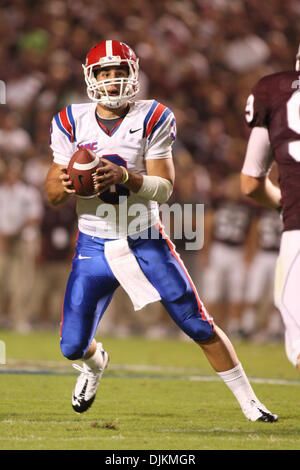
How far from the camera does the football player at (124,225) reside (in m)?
4.12

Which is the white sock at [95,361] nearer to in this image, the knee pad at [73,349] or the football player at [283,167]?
the knee pad at [73,349]

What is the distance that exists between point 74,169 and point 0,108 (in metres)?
6.73

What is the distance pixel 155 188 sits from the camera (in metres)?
4.09

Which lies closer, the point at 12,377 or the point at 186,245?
the point at 12,377

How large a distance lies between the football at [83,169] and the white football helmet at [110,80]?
0.37m

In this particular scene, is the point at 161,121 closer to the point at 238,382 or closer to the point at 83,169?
the point at 83,169

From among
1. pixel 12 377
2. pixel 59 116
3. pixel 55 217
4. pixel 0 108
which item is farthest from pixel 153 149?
pixel 0 108

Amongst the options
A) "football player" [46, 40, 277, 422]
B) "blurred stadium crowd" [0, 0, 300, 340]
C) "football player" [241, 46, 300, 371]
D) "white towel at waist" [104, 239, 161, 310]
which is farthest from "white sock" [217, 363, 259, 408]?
"blurred stadium crowd" [0, 0, 300, 340]

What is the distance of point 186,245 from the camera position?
949 centimetres

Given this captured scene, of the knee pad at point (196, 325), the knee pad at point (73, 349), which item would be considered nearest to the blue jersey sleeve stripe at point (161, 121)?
the knee pad at point (196, 325)

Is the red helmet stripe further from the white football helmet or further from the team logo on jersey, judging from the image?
the team logo on jersey

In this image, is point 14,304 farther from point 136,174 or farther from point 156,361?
point 136,174

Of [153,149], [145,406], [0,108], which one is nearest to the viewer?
[153,149]

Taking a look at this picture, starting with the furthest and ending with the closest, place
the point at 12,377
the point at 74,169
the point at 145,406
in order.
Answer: the point at 12,377
the point at 145,406
the point at 74,169
